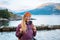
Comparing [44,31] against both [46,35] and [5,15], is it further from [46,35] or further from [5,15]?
[5,15]

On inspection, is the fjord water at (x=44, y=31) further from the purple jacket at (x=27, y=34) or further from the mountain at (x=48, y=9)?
the purple jacket at (x=27, y=34)

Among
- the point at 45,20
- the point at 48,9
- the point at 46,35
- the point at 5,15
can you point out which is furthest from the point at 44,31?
the point at 5,15

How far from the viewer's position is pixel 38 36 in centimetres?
323

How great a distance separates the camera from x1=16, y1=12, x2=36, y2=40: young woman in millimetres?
2285

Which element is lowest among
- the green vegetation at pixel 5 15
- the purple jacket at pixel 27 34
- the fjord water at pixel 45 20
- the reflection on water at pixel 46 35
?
the reflection on water at pixel 46 35

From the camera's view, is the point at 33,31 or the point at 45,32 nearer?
the point at 33,31

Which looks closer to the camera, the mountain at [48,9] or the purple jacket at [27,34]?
the purple jacket at [27,34]

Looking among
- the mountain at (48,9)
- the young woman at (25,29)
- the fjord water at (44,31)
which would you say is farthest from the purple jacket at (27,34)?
the mountain at (48,9)

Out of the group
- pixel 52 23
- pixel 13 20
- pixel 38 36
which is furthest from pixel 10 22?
pixel 52 23

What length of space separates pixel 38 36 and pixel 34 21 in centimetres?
29

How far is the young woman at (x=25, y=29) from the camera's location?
228 cm

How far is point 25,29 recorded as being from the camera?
2.30 m

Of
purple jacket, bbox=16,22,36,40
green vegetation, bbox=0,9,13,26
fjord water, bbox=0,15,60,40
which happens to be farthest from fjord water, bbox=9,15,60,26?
purple jacket, bbox=16,22,36,40

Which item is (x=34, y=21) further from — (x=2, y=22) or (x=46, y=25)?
(x=2, y=22)
